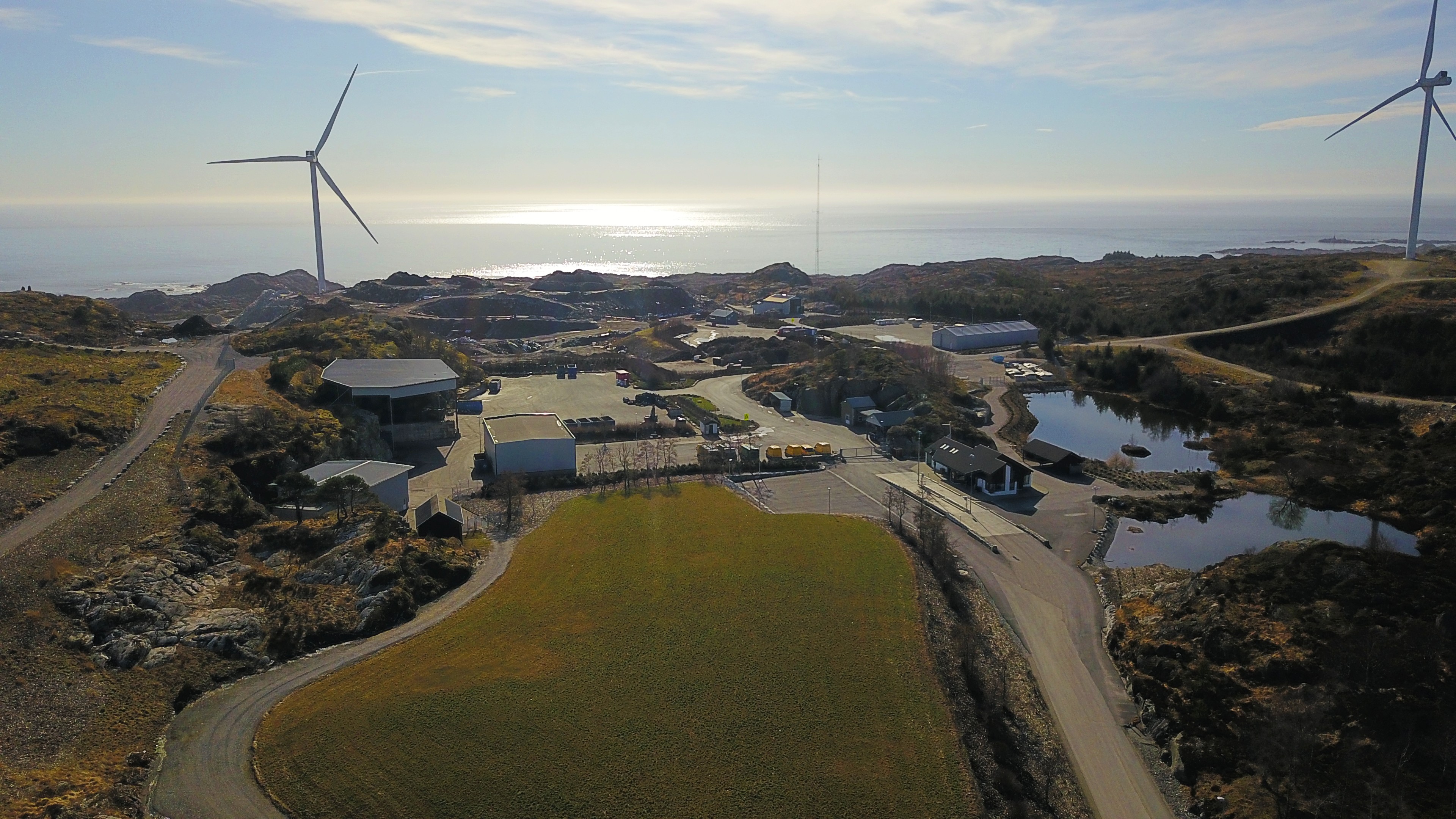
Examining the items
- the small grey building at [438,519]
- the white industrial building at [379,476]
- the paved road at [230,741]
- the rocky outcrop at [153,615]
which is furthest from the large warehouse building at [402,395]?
the paved road at [230,741]

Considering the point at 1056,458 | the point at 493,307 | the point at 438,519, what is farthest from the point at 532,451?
the point at 493,307

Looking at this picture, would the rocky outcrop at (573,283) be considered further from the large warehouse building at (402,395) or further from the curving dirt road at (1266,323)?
the curving dirt road at (1266,323)

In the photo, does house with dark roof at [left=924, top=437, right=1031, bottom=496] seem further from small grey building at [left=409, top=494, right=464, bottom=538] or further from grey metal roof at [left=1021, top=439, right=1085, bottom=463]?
small grey building at [left=409, top=494, right=464, bottom=538]

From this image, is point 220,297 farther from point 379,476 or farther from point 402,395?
point 379,476

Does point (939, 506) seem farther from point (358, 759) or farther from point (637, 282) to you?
point (637, 282)

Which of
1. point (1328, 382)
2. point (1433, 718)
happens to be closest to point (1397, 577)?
point (1433, 718)

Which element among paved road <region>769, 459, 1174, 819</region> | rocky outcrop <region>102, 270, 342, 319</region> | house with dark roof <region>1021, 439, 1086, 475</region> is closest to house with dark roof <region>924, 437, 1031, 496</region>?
paved road <region>769, 459, 1174, 819</region>
